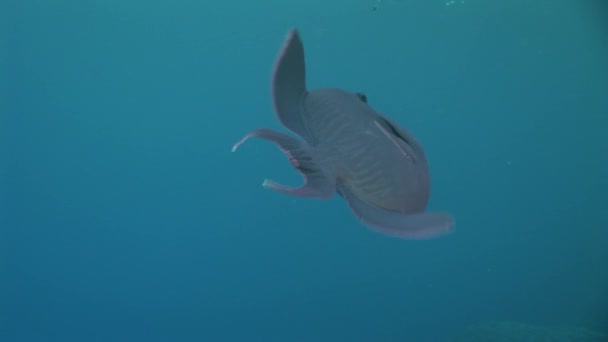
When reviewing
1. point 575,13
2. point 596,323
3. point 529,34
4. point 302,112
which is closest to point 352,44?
point 529,34

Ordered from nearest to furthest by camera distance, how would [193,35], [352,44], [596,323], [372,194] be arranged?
[372,194] < [193,35] < [352,44] < [596,323]

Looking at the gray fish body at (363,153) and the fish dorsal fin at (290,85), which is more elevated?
the fish dorsal fin at (290,85)

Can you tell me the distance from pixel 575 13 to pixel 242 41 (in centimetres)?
480

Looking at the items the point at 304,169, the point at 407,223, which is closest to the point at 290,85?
the point at 304,169

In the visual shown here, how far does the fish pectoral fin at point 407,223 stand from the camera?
1.24m

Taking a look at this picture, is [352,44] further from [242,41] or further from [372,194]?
[372,194]

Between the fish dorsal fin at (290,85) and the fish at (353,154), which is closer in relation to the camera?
the fish at (353,154)

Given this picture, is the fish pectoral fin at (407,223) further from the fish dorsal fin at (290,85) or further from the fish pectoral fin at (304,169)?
the fish dorsal fin at (290,85)

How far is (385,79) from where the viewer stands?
22.0 feet

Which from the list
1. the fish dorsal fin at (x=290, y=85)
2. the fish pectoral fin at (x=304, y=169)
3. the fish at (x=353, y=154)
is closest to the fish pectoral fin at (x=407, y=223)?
the fish at (x=353, y=154)

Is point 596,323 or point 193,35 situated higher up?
point 193,35

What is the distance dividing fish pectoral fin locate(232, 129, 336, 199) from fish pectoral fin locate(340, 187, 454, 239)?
0.40ft

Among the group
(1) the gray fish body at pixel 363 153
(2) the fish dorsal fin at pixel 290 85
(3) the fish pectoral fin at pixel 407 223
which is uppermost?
(2) the fish dorsal fin at pixel 290 85

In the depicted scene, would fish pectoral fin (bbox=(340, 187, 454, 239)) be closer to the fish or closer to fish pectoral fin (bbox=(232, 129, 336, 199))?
the fish
